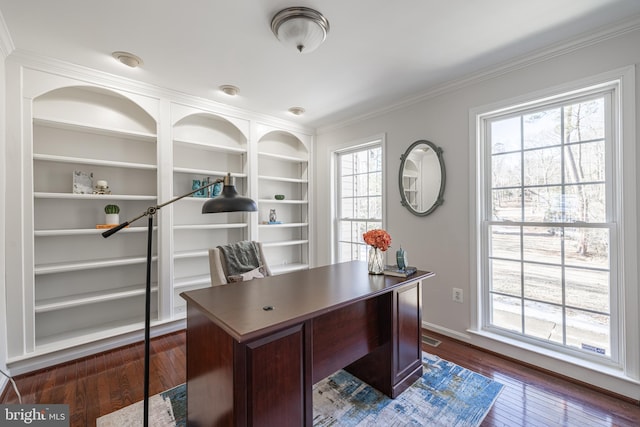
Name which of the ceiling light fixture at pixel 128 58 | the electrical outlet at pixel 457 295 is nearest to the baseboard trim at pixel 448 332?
the electrical outlet at pixel 457 295

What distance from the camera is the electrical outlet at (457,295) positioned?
271cm

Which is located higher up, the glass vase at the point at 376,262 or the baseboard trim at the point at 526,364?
the glass vase at the point at 376,262

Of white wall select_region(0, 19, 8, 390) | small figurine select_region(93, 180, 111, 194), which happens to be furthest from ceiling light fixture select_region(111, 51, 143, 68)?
small figurine select_region(93, 180, 111, 194)

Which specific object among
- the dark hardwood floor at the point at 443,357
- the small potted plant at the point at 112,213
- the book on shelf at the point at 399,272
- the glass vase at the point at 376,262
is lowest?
the dark hardwood floor at the point at 443,357

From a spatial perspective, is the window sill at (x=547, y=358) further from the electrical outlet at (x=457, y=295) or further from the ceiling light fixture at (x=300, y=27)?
the ceiling light fixture at (x=300, y=27)

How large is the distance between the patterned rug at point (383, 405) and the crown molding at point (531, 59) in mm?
2524

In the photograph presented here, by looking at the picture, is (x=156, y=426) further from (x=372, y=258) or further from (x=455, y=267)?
(x=455, y=267)

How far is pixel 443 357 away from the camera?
2434mm

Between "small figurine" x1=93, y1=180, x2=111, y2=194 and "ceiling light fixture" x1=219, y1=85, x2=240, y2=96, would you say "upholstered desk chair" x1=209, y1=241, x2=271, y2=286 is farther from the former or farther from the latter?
"ceiling light fixture" x1=219, y1=85, x2=240, y2=96

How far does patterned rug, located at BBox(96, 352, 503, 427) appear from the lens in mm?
1692

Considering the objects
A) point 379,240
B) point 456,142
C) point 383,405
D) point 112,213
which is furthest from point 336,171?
point 383,405

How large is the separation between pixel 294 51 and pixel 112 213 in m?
2.28

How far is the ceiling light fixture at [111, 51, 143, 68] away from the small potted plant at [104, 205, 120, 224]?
130cm

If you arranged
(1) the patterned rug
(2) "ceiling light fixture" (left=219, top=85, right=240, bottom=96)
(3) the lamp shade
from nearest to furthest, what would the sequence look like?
(3) the lamp shade → (1) the patterned rug → (2) "ceiling light fixture" (left=219, top=85, right=240, bottom=96)
